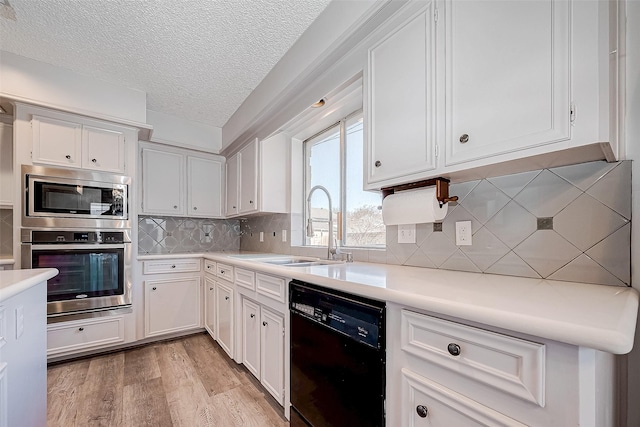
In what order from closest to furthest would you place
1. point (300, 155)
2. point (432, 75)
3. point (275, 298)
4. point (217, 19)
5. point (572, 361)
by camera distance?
point (572, 361) < point (432, 75) < point (275, 298) < point (217, 19) < point (300, 155)

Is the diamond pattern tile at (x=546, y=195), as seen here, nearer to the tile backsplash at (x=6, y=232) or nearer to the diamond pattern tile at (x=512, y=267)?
the diamond pattern tile at (x=512, y=267)

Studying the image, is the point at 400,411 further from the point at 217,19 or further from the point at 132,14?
the point at 132,14

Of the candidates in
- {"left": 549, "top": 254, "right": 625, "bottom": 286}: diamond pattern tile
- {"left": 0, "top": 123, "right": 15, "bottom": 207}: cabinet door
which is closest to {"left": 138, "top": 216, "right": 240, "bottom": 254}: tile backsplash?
{"left": 0, "top": 123, "right": 15, "bottom": 207}: cabinet door

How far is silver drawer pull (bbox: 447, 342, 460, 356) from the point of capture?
0.77m

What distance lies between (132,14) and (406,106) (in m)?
1.79

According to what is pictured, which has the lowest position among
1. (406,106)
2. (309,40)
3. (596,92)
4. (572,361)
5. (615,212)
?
(572,361)

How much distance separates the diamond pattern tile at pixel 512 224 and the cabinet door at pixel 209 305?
2.40m

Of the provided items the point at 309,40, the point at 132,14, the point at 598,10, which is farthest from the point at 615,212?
the point at 132,14

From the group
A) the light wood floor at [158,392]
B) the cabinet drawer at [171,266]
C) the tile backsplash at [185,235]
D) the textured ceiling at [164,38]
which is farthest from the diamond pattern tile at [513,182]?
the tile backsplash at [185,235]

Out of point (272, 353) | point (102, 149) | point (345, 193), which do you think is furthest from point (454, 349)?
point (102, 149)

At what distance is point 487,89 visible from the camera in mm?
1006

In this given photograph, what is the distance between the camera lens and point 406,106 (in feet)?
4.21

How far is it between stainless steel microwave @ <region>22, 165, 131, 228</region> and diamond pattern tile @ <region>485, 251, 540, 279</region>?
2938 millimetres

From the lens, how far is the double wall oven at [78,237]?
7.34 ft
